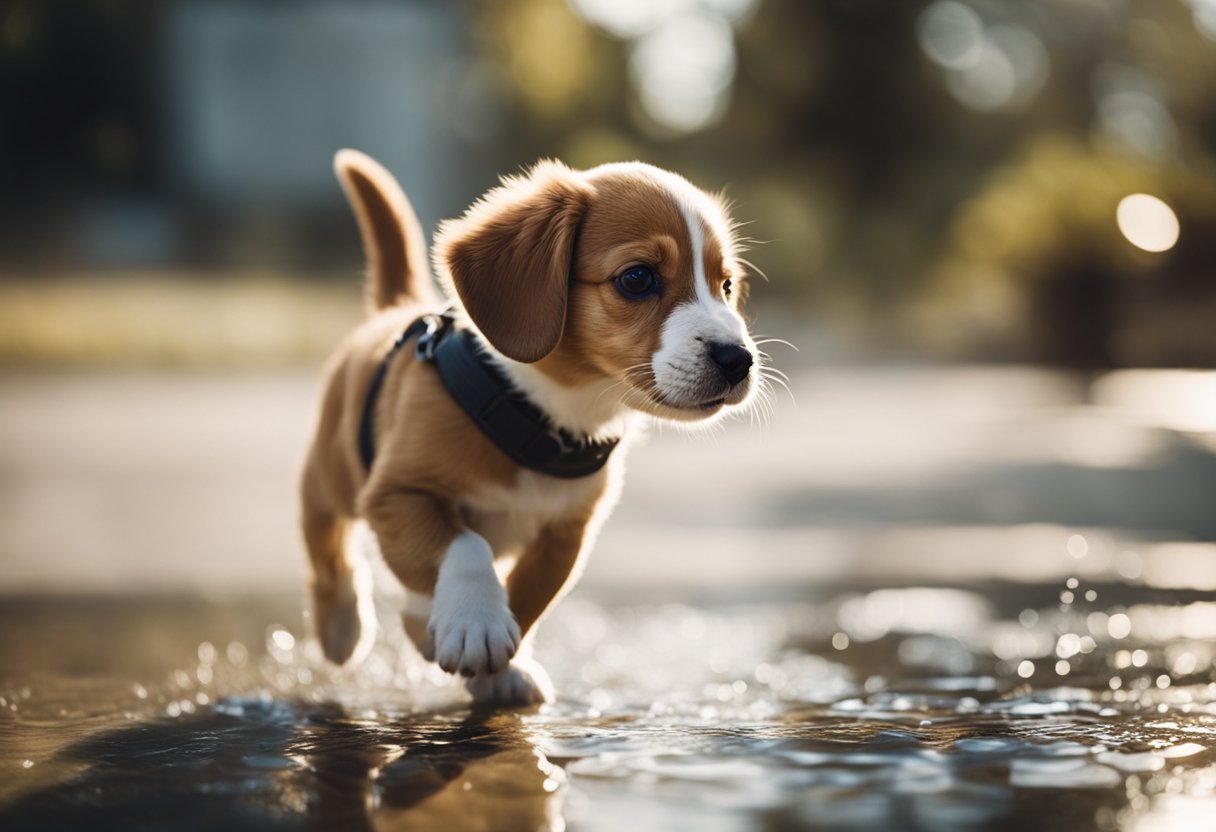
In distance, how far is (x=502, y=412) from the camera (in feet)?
11.2

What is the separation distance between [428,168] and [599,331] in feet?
64.7

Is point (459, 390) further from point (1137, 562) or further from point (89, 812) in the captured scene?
→ point (1137, 562)

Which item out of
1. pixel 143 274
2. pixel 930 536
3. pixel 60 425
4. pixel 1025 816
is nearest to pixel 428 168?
pixel 143 274

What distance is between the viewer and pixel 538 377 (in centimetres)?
355

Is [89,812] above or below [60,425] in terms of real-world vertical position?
below

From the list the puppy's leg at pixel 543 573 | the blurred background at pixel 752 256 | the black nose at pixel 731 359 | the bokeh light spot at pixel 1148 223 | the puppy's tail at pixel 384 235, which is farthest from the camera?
the bokeh light spot at pixel 1148 223

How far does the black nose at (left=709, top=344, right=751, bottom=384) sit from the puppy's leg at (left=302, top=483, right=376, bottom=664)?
1367 millimetres

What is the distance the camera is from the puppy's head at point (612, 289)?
3.38 metres

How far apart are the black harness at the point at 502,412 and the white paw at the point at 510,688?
46 cm

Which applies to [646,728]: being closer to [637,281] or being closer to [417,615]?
[417,615]

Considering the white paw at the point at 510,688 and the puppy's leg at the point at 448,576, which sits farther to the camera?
the white paw at the point at 510,688

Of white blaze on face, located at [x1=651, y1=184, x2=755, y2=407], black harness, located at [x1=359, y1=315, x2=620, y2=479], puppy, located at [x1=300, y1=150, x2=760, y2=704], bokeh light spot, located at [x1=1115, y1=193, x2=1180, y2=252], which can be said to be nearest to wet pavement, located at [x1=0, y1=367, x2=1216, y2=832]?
puppy, located at [x1=300, y1=150, x2=760, y2=704]

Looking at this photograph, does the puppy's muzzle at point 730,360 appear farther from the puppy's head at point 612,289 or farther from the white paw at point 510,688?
the white paw at point 510,688

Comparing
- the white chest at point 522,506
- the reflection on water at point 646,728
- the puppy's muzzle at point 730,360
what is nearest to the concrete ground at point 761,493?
the white chest at point 522,506
